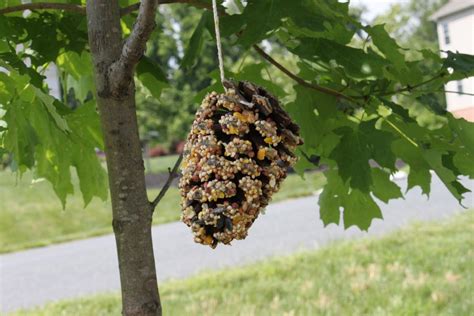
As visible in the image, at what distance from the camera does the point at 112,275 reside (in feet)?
24.2

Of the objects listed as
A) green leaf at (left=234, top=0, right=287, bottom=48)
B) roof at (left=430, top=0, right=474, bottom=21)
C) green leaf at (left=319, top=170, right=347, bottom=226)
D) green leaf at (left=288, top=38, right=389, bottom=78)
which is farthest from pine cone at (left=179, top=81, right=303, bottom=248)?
roof at (left=430, top=0, right=474, bottom=21)

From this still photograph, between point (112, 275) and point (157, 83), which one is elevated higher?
point (157, 83)

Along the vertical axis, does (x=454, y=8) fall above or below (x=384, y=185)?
above

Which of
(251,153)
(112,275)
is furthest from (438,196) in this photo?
(251,153)

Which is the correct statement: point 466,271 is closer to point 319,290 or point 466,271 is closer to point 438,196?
point 319,290

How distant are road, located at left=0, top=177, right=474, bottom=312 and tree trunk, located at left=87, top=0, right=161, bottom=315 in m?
4.81

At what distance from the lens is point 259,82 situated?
203cm

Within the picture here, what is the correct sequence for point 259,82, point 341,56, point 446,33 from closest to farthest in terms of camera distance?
point 341,56 < point 259,82 < point 446,33

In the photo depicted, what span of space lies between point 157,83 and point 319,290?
2890 mm

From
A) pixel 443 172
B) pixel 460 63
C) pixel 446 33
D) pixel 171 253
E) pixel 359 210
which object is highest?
pixel 446 33

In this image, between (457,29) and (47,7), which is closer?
(47,7)

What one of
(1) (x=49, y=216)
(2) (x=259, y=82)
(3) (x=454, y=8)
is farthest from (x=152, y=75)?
(3) (x=454, y=8)

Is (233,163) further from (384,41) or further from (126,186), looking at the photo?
(384,41)

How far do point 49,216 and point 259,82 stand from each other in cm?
1116
